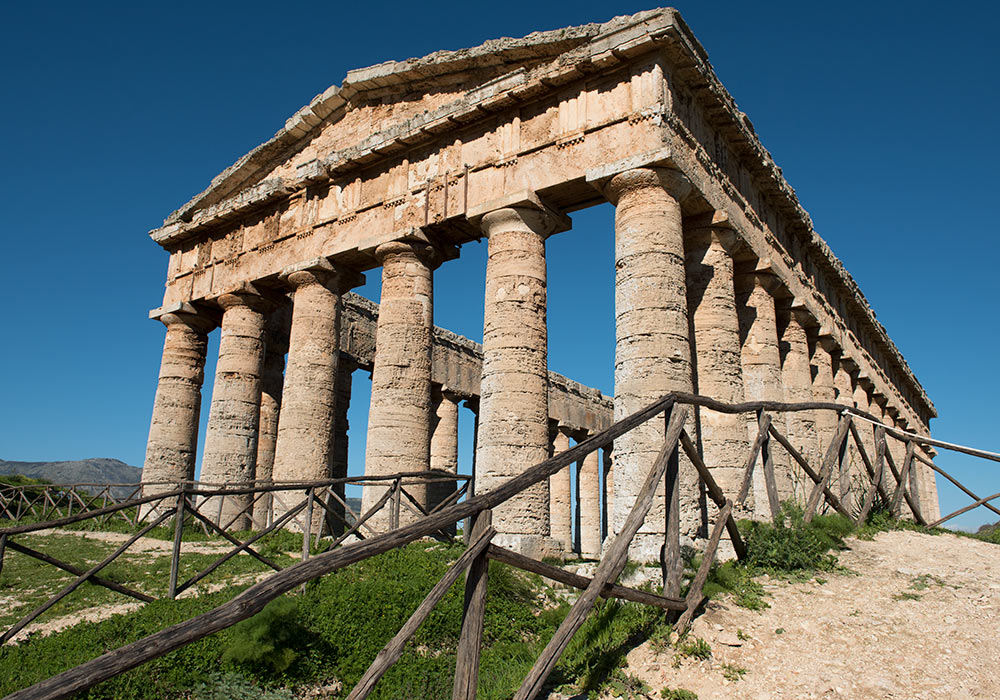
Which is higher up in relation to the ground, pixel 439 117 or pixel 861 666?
pixel 439 117

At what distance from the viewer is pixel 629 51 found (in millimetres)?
12320

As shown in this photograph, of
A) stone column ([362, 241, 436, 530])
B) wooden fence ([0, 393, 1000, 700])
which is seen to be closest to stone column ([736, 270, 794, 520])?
stone column ([362, 241, 436, 530])

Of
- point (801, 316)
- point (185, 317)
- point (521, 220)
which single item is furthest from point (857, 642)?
point (185, 317)

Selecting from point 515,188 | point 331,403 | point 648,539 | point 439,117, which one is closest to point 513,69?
point 439,117

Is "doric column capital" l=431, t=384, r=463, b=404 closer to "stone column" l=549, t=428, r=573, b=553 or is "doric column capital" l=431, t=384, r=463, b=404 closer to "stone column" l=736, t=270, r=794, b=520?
"stone column" l=549, t=428, r=573, b=553

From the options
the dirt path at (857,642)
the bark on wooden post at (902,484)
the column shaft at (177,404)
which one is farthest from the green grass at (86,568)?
the bark on wooden post at (902,484)

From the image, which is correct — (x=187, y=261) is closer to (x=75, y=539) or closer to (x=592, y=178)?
(x=75, y=539)

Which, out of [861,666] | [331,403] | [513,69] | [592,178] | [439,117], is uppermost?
[513,69]

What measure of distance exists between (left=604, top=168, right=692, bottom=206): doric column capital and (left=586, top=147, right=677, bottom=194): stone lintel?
2.6 inches

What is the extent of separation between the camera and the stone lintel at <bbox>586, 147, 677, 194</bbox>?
38.8 ft

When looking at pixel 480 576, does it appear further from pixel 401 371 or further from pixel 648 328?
pixel 401 371

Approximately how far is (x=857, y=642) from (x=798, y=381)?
1319 cm

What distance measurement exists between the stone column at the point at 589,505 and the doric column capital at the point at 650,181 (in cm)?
1602

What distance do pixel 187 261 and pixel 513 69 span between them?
10.6 meters
